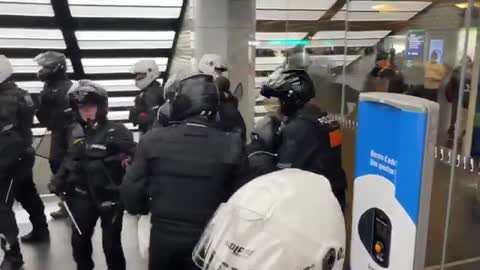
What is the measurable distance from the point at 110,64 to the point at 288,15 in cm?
574

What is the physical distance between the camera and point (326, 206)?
41.7 inches

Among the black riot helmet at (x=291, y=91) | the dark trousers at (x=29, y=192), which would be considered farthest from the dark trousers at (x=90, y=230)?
the black riot helmet at (x=291, y=91)

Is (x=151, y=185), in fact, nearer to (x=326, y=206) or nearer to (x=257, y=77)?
(x=326, y=206)

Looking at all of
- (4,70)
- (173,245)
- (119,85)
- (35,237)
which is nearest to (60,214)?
(35,237)

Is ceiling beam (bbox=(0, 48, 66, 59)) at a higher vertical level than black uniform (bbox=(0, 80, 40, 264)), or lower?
higher

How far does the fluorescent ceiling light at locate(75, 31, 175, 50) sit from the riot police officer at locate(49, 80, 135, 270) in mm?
5900

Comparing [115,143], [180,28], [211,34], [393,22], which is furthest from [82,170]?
[180,28]

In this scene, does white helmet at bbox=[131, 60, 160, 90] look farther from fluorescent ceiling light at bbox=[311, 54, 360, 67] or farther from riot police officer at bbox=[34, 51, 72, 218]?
fluorescent ceiling light at bbox=[311, 54, 360, 67]

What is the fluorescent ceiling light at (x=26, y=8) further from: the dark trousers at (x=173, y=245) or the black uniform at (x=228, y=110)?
the dark trousers at (x=173, y=245)

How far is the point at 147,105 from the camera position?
4492mm

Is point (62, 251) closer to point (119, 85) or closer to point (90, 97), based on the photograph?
point (90, 97)

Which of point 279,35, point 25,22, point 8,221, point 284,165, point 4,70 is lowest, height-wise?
point 8,221

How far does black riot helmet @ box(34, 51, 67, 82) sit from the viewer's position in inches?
165

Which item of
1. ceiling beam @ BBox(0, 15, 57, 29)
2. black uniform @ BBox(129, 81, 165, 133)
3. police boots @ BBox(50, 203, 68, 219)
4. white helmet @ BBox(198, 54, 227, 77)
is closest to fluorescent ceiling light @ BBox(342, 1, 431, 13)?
white helmet @ BBox(198, 54, 227, 77)
